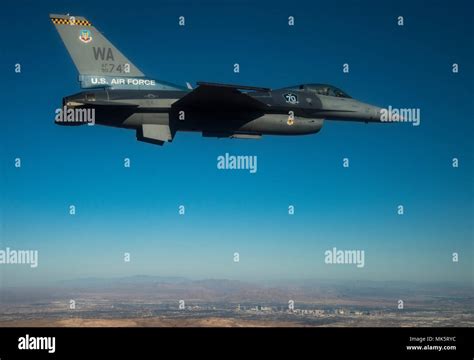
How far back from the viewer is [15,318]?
23234 millimetres

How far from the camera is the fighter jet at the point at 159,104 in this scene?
64.2ft

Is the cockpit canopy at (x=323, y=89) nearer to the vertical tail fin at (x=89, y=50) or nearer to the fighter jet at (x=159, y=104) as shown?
the fighter jet at (x=159, y=104)

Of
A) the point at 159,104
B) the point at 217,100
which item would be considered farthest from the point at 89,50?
the point at 217,100

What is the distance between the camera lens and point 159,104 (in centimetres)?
2034

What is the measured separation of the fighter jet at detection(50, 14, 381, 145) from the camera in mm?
19562

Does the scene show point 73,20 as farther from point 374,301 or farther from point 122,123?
point 374,301

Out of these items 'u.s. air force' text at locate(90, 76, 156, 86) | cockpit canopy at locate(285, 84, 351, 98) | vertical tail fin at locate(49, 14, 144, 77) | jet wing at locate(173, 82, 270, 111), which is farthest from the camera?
cockpit canopy at locate(285, 84, 351, 98)

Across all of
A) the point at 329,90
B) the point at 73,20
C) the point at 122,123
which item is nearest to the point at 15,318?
the point at 122,123

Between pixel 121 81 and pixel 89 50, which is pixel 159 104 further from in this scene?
pixel 89 50

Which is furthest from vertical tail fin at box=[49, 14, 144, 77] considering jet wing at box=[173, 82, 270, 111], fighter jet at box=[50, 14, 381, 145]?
jet wing at box=[173, 82, 270, 111]

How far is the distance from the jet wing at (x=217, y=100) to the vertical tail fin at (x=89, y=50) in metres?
2.46

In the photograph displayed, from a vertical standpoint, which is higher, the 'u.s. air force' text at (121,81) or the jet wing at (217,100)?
the 'u.s. air force' text at (121,81)

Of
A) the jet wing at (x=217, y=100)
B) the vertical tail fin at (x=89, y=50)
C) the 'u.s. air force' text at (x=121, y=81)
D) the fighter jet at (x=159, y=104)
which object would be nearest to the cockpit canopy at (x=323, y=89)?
the fighter jet at (x=159, y=104)

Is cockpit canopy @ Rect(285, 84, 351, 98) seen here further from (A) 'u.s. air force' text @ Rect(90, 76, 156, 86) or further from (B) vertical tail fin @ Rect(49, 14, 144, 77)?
(B) vertical tail fin @ Rect(49, 14, 144, 77)
